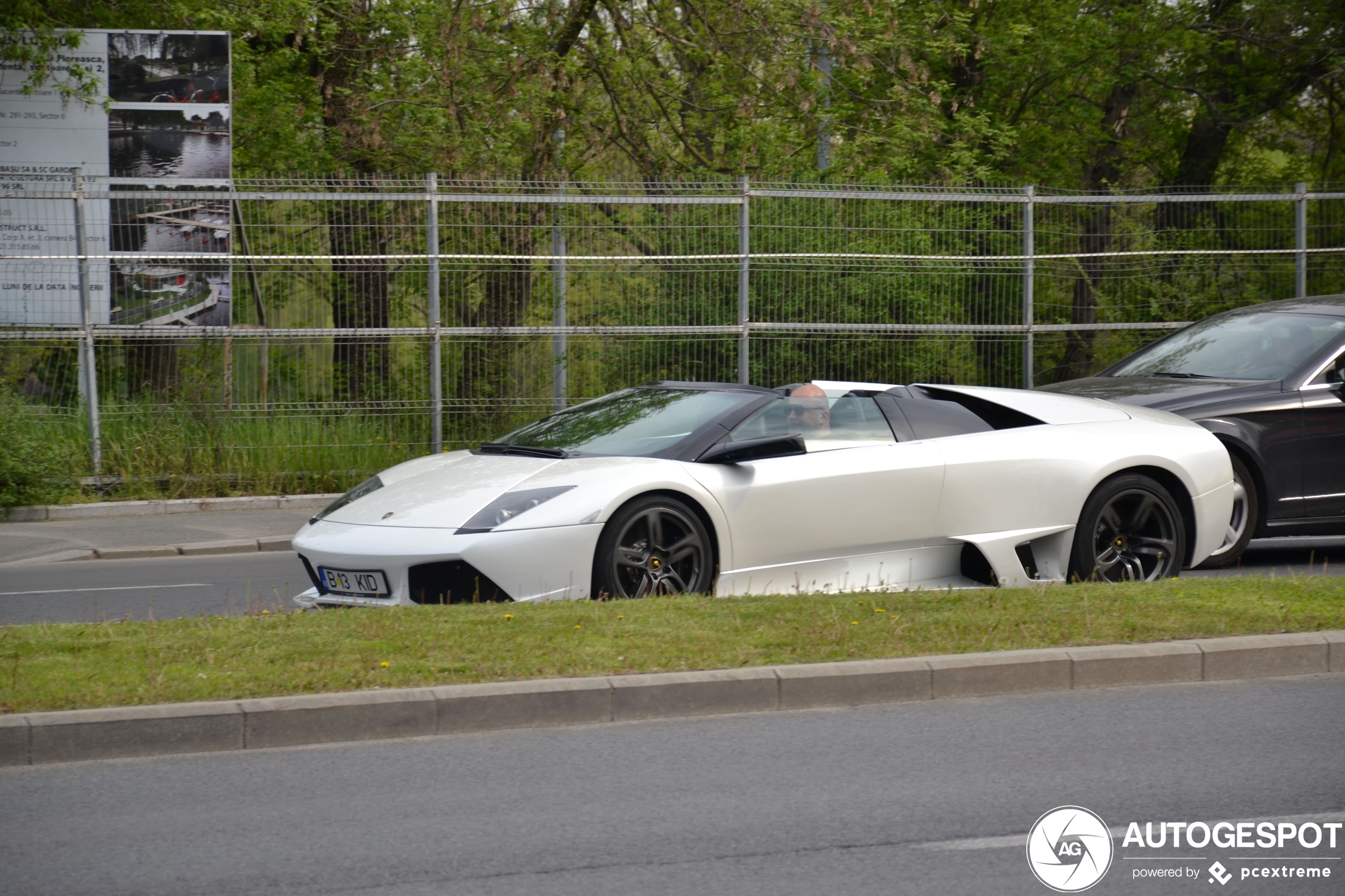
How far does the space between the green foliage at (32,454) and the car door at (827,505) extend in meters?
8.07

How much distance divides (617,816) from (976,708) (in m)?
2.01

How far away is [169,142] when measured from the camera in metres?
15.9

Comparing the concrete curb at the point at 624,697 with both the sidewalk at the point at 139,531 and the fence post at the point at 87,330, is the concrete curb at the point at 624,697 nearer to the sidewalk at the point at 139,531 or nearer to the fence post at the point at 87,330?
the sidewalk at the point at 139,531

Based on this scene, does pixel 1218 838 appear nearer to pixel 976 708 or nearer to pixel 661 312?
pixel 976 708

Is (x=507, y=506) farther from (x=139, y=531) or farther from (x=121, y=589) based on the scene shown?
(x=139, y=531)

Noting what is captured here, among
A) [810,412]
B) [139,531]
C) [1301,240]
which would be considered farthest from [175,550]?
[1301,240]

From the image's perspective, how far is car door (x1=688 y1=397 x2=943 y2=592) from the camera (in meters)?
7.79

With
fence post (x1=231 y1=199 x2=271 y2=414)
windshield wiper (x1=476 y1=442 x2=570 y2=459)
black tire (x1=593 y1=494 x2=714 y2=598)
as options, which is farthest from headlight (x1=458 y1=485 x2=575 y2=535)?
fence post (x1=231 y1=199 x2=271 y2=414)

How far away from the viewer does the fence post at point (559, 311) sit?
14789 mm

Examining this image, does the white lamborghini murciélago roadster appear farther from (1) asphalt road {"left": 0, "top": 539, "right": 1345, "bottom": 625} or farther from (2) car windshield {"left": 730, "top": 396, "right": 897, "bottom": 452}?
(1) asphalt road {"left": 0, "top": 539, "right": 1345, "bottom": 625}

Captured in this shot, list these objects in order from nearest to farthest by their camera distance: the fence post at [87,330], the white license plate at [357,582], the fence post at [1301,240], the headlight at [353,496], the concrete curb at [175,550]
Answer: the white license plate at [357,582]
the headlight at [353,496]
the concrete curb at [175,550]
the fence post at [87,330]
the fence post at [1301,240]

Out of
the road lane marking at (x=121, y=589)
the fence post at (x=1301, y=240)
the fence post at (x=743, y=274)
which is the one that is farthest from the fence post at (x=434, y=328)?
the fence post at (x=1301, y=240)

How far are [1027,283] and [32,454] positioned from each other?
1019cm

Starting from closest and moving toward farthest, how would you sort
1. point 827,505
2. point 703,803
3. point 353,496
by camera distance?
point 703,803 < point 827,505 < point 353,496
